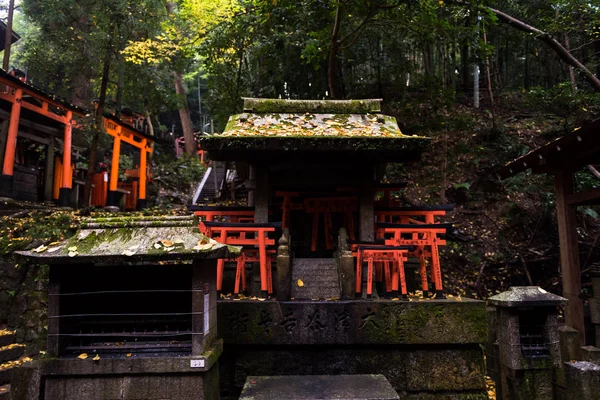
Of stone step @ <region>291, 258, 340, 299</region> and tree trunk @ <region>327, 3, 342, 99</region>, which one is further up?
tree trunk @ <region>327, 3, 342, 99</region>

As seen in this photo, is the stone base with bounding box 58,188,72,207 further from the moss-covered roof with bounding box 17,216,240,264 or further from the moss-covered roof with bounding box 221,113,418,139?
the moss-covered roof with bounding box 17,216,240,264

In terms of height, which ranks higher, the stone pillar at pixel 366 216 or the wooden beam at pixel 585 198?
the wooden beam at pixel 585 198

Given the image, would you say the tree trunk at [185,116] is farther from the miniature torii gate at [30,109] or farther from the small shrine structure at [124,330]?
the small shrine structure at [124,330]

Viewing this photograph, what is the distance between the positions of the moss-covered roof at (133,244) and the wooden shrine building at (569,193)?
772 centimetres

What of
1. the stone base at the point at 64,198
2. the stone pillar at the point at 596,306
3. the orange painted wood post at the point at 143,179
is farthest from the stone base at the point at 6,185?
the stone pillar at the point at 596,306

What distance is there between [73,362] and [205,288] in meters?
1.71

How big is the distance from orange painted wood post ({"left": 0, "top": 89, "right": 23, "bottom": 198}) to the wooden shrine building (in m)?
15.2

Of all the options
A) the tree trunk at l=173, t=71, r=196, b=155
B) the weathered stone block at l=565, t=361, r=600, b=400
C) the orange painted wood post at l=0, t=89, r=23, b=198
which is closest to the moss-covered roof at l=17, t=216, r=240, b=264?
the weathered stone block at l=565, t=361, r=600, b=400

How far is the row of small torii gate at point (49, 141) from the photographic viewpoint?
42.6ft

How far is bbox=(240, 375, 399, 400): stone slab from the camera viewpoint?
Answer: 4.10 meters

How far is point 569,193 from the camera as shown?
960 cm

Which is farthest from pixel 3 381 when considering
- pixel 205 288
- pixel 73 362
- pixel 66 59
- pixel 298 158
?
pixel 66 59

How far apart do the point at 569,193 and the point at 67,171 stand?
16.6 metres

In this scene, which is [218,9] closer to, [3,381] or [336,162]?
[336,162]
